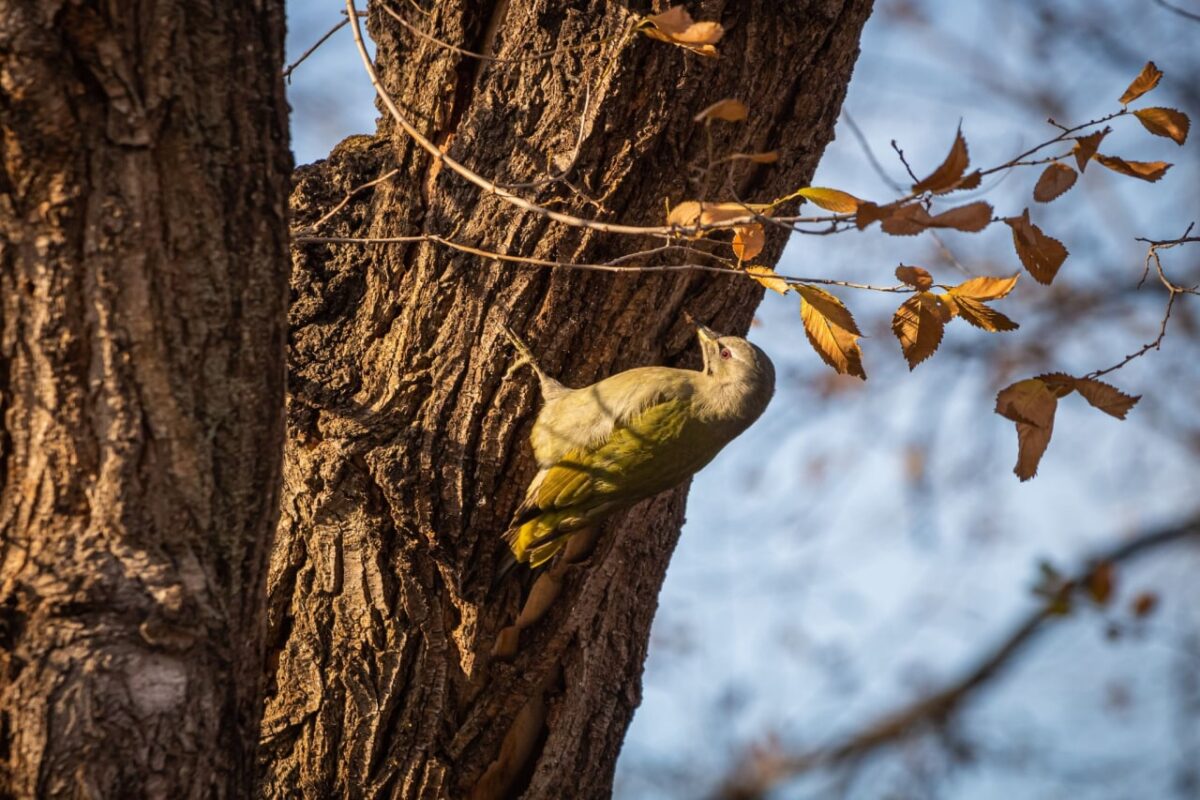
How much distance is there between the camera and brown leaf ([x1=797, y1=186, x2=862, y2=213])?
2486 millimetres

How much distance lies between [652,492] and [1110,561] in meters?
6.36

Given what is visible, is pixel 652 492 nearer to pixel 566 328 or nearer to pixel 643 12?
pixel 566 328

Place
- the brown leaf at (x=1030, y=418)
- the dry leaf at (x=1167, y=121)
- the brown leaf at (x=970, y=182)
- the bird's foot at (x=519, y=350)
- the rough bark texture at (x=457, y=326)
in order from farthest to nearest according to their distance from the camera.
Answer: the bird's foot at (x=519, y=350) < the rough bark texture at (x=457, y=326) < the brown leaf at (x=1030, y=418) < the dry leaf at (x=1167, y=121) < the brown leaf at (x=970, y=182)

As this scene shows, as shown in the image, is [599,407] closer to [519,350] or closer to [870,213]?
[519,350]

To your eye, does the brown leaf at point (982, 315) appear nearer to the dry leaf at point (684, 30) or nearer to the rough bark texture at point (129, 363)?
the dry leaf at point (684, 30)

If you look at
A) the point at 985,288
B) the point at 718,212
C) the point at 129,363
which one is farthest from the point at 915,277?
the point at 129,363

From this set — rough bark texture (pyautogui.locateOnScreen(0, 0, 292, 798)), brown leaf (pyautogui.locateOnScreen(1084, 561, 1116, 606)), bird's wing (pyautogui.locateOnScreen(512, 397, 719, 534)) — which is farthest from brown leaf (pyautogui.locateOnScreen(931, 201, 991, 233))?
brown leaf (pyautogui.locateOnScreen(1084, 561, 1116, 606))

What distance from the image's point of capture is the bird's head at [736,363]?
380cm

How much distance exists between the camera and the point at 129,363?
2180 mm

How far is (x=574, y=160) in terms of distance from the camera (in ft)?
10.0

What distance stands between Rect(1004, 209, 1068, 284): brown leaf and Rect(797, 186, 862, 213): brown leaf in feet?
1.34

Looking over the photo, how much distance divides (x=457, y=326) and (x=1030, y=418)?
165cm

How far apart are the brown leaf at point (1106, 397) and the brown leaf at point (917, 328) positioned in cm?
35

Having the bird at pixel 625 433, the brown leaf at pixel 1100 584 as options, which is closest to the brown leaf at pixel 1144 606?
the brown leaf at pixel 1100 584
